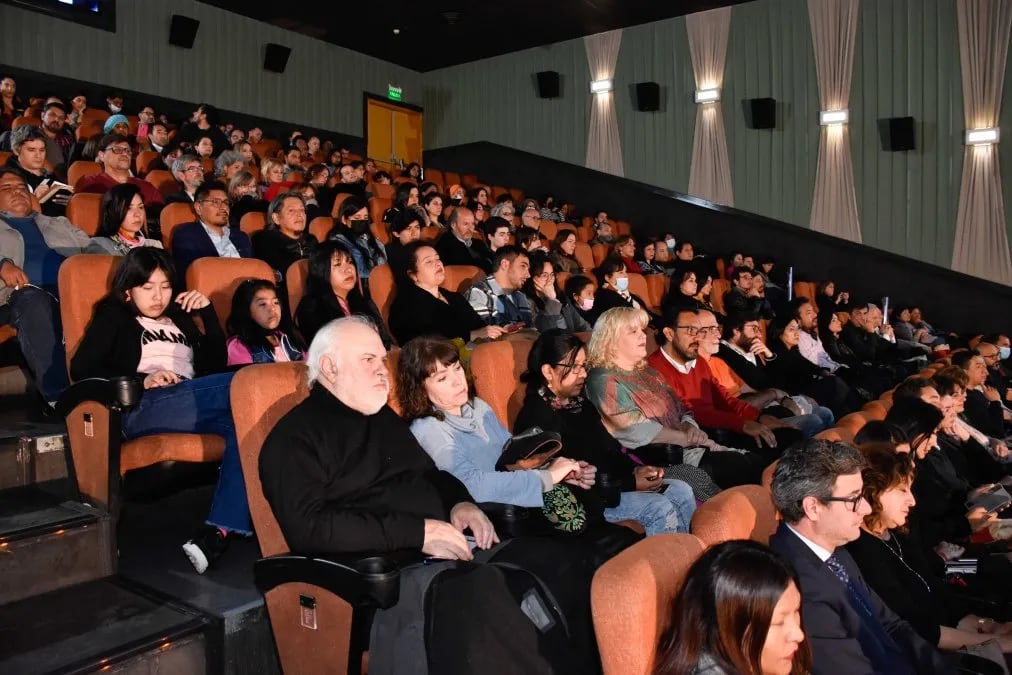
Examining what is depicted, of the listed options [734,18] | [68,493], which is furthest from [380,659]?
[734,18]

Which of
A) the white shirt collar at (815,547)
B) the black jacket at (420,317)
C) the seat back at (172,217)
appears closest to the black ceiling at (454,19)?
the seat back at (172,217)

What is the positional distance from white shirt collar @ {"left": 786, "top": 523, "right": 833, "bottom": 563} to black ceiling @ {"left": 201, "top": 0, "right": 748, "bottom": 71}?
5.83m

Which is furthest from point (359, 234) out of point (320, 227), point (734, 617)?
point (734, 617)

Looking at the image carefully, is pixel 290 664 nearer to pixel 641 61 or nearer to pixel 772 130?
pixel 772 130

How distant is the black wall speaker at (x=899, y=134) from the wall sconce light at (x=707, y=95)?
1332 mm

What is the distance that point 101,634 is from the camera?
1.18 metres

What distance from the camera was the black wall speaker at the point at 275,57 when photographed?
22.7ft

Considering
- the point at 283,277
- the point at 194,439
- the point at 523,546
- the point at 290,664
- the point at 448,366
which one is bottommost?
the point at 290,664

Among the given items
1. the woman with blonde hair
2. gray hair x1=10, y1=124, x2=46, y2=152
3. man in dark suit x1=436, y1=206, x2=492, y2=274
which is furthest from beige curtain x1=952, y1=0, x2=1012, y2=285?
gray hair x1=10, y1=124, x2=46, y2=152

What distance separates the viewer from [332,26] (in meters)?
7.01

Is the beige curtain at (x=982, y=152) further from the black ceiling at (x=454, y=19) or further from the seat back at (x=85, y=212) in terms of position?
the seat back at (x=85, y=212)

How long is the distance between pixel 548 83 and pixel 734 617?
7143mm

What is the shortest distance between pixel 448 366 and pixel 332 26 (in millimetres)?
6324

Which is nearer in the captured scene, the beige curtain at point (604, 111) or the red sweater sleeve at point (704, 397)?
the red sweater sleeve at point (704, 397)
